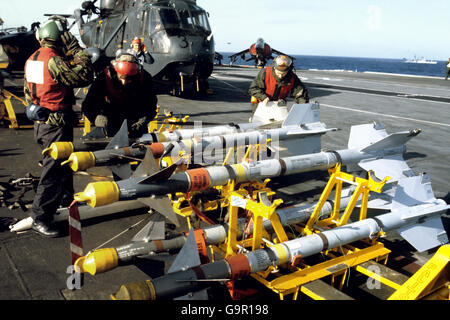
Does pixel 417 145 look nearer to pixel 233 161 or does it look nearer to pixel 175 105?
pixel 233 161

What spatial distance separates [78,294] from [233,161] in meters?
4.16

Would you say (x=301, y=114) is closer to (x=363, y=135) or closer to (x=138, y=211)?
(x=363, y=135)

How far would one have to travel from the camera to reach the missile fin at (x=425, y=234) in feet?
17.8

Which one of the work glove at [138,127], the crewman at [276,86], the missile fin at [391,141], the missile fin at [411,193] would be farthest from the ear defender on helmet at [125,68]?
the missile fin at [411,193]

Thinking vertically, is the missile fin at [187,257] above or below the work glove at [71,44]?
below

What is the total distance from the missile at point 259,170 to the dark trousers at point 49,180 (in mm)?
1570

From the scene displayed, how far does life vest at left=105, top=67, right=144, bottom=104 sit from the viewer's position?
6371mm

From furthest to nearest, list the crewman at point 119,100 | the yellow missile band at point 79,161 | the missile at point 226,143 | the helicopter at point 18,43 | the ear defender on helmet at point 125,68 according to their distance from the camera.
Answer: the helicopter at point 18,43, the crewman at point 119,100, the ear defender on helmet at point 125,68, the missile at point 226,143, the yellow missile band at point 79,161

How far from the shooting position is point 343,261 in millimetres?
4605

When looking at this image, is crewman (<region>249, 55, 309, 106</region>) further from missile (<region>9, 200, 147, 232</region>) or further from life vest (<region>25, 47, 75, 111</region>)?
life vest (<region>25, 47, 75, 111</region>)

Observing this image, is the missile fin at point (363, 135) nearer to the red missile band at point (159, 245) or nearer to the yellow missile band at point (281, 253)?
the yellow missile band at point (281, 253)

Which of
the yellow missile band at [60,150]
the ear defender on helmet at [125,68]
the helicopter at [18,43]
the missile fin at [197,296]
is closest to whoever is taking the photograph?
the missile fin at [197,296]

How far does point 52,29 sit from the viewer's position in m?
5.20

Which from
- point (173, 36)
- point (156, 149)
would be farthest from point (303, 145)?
point (173, 36)
